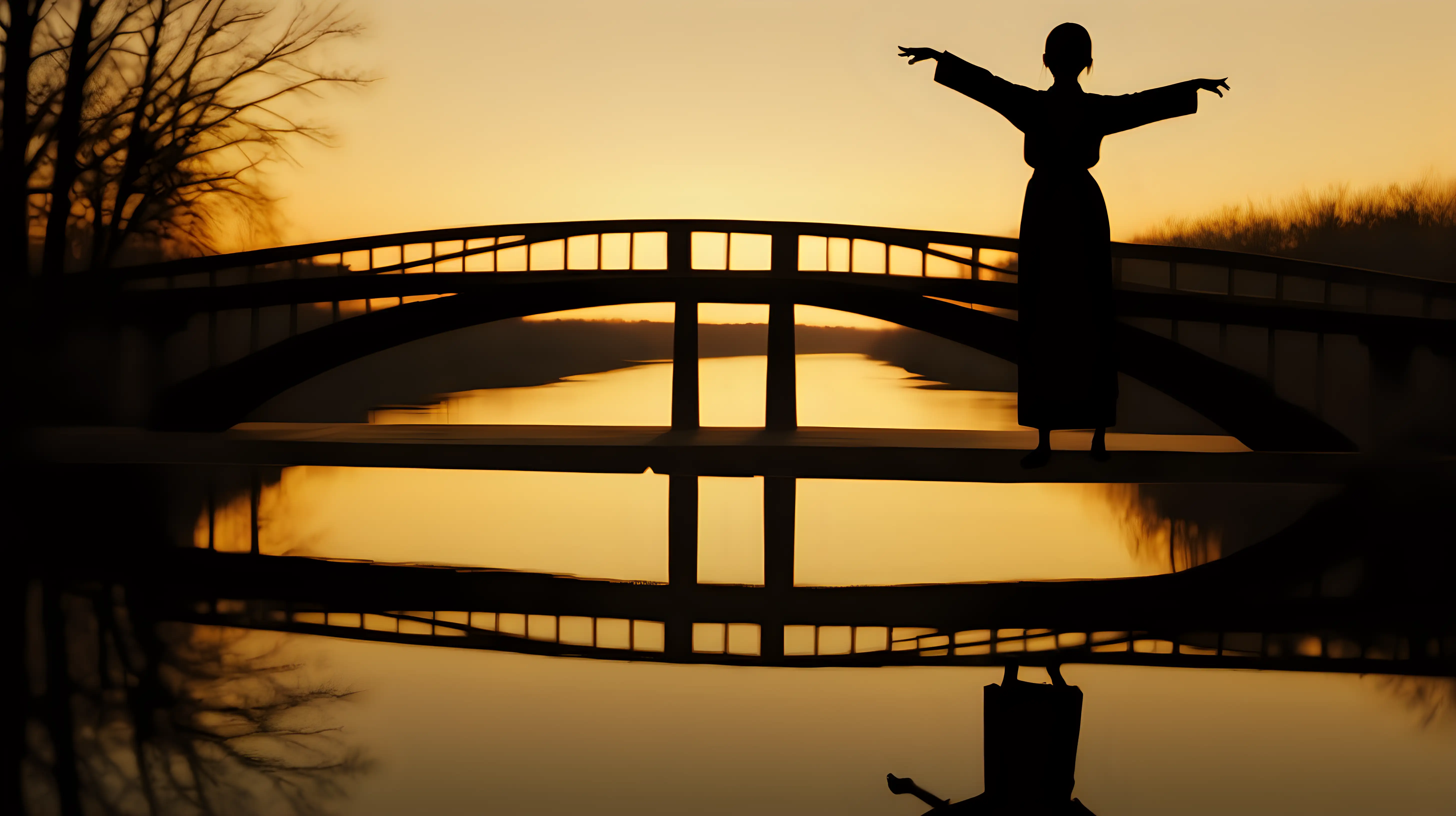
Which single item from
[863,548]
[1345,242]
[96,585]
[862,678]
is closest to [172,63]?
[96,585]

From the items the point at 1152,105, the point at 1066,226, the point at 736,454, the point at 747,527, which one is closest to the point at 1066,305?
the point at 1066,226

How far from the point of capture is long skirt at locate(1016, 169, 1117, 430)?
5.48 meters

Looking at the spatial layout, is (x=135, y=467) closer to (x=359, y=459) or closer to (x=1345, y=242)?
(x=359, y=459)

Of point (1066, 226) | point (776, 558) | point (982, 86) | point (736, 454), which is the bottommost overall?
point (776, 558)

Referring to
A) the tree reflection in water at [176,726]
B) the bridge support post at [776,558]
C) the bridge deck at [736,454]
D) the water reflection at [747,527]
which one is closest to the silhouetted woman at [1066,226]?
the water reflection at [747,527]

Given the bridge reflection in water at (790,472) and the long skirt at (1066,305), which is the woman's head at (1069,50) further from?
the bridge reflection in water at (790,472)

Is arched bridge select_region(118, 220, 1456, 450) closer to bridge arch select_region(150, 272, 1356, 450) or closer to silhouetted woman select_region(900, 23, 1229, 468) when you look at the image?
bridge arch select_region(150, 272, 1356, 450)

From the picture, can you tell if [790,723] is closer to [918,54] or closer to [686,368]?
[918,54]

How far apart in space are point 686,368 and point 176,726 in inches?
346

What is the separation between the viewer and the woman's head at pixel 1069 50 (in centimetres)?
512

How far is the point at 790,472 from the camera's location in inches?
320

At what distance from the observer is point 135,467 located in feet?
48.1

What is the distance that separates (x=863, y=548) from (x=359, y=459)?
4389 mm

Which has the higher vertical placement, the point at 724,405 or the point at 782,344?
the point at 782,344
